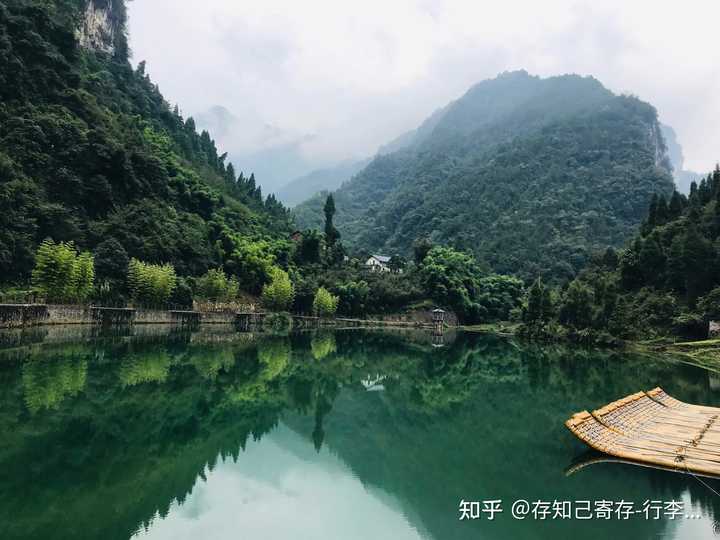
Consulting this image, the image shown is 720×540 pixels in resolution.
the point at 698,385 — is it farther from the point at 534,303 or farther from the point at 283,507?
the point at 534,303

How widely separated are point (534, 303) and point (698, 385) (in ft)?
99.0

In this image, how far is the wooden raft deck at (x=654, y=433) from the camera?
395 inches

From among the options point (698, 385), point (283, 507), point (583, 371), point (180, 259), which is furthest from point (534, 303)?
point (283, 507)

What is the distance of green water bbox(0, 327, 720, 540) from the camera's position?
8023mm

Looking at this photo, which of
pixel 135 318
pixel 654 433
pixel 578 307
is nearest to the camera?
pixel 654 433

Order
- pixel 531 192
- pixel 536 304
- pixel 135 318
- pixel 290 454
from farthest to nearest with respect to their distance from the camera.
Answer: pixel 531 192 → pixel 536 304 → pixel 135 318 → pixel 290 454

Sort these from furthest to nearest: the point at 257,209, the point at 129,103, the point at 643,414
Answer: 1. the point at 257,209
2. the point at 129,103
3. the point at 643,414

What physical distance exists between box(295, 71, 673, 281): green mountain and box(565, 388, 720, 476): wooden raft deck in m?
78.9

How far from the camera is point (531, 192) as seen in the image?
119m

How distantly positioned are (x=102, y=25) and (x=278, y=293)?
56483 millimetres

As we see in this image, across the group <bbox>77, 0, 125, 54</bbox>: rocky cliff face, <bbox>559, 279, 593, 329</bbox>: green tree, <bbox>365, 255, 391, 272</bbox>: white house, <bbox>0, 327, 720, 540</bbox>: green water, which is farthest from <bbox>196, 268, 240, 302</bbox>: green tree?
<bbox>77, 0, 125, 54</bbox>: rocky cliff face

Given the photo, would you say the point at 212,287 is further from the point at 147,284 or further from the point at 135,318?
the point at 135,318

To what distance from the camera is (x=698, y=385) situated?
22078mm

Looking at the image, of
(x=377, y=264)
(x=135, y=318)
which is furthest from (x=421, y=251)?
(x=135, y=318)
